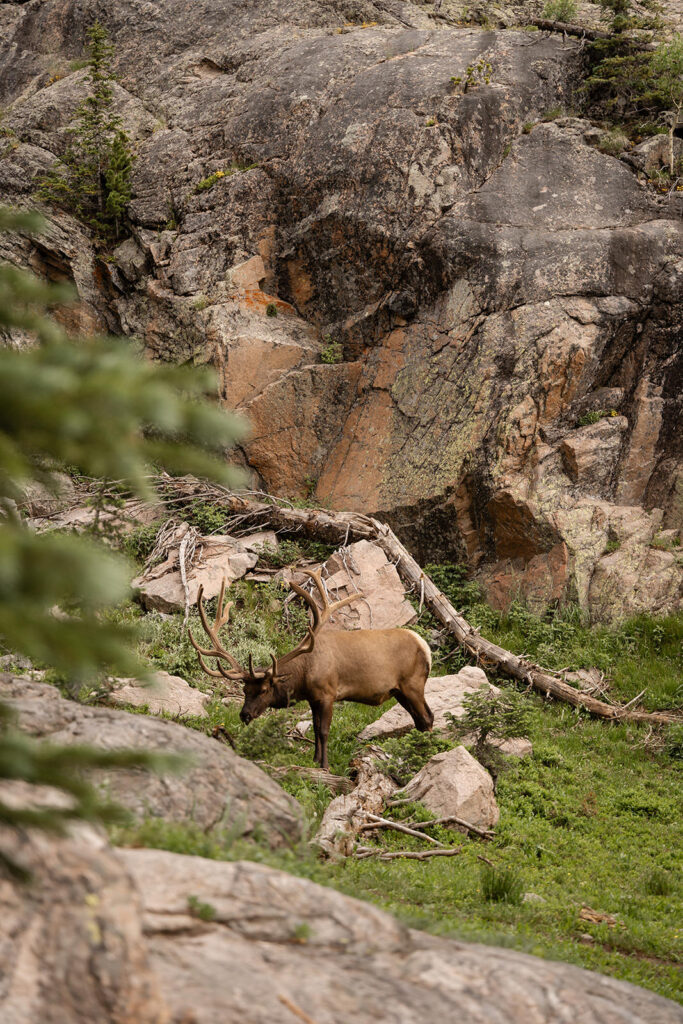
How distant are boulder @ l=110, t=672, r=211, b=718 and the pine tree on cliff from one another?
42.2 ft

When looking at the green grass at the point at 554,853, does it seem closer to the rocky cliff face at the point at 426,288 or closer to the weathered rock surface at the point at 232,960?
the weathered rock surface at the point at 232,960

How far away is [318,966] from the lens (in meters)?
3.97

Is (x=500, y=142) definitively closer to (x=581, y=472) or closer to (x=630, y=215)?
(x=630, y=215)

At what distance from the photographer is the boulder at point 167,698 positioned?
33.8ft

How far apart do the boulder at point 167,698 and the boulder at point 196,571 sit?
243cm

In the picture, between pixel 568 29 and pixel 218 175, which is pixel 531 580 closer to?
pixel 218 175

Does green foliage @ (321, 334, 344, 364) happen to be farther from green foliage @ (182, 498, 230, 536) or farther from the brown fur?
the brown fur

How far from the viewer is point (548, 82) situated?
1920cm

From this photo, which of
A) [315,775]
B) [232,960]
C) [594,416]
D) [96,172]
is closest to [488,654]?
[594,416]

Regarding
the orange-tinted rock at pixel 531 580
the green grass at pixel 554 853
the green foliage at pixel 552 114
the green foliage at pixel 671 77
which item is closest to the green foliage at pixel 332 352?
the orange-tinted rock at pixel 531 580

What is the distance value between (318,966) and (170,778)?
2.05 m

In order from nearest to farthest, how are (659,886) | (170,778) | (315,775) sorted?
(170,778)
(659,886)
(315,775)

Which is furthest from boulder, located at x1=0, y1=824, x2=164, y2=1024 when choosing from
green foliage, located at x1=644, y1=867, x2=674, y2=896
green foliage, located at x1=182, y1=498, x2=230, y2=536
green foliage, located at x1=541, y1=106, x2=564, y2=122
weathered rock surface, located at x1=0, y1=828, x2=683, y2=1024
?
green foliage, located at x1=541, y1=106, x2=564, y2=122

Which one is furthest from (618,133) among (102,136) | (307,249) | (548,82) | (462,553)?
(102,136)
